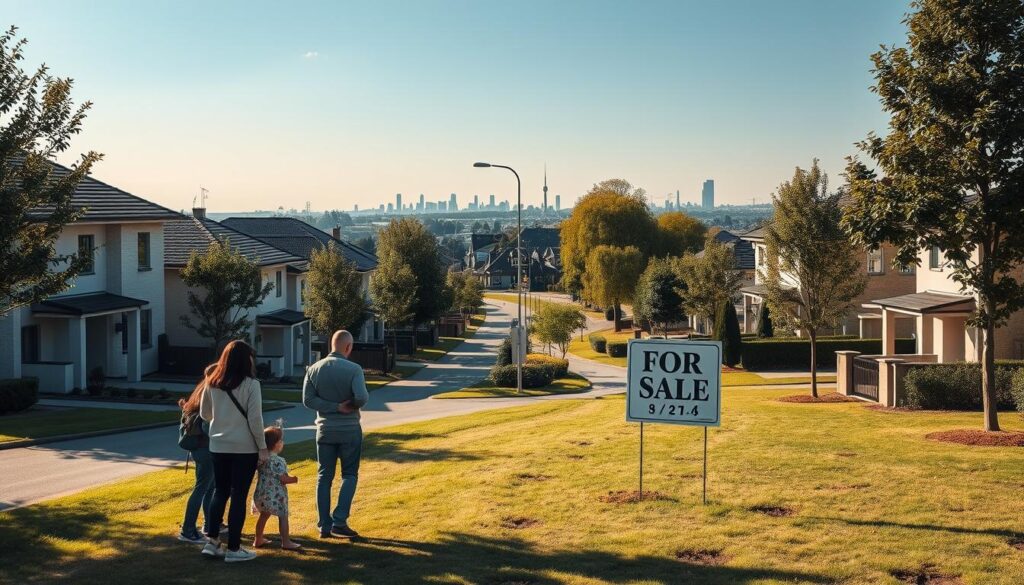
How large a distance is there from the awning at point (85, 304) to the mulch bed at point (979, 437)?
25.8 m

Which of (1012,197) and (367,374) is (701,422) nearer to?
(1012,197)

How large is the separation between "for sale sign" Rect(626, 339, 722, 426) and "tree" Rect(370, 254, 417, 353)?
42.1 meters

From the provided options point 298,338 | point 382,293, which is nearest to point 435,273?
point 382,293

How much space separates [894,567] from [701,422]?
281cm

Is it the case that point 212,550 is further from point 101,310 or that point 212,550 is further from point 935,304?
point 935,304

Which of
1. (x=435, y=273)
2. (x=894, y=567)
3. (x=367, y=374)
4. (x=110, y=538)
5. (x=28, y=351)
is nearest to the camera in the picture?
(x=894, y=567)

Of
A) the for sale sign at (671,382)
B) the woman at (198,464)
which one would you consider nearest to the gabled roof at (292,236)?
the for sale sign at (671,382)

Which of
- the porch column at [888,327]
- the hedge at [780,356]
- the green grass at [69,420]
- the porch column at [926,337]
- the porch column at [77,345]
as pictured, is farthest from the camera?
the hedge at [780,356]

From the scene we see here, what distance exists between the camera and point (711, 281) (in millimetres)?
55188

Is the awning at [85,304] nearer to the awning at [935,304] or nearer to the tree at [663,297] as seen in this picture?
the awning at [935,304]

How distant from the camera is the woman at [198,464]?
9.69 meters

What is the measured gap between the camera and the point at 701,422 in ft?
35.7

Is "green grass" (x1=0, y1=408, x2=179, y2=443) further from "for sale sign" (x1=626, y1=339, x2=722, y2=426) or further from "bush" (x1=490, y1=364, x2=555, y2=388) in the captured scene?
"for sale sign" (x1=626, y1=339, x2=722, y2=426)

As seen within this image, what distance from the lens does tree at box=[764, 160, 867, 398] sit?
86.4 ft
